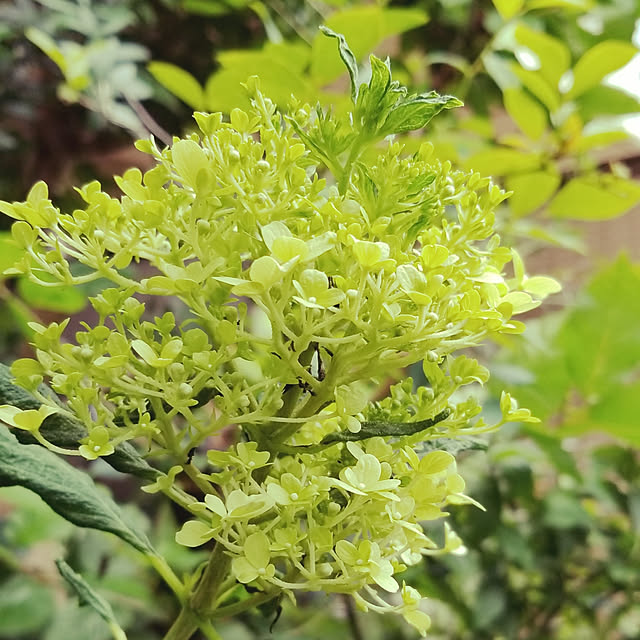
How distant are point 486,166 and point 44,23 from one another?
1.73 feet

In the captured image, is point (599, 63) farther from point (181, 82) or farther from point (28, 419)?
point (28, 419)

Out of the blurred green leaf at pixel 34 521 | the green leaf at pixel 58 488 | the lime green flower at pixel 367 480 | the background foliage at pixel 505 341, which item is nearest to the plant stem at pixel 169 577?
the green leaf at pixel 58 488

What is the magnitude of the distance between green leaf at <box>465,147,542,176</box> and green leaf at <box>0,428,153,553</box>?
1.49 feet

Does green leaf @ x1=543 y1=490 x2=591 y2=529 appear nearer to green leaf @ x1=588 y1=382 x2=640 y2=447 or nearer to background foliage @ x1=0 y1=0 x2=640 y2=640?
background foliage @ x1=0 y1=0 x2=640 y2=640

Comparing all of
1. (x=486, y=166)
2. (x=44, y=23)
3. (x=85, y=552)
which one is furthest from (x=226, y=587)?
(x=44, y=23)

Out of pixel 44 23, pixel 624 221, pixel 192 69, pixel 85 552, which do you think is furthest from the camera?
pixel 624 221

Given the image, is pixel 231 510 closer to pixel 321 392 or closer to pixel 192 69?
pixel 321 392

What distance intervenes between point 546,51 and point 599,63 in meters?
0.05

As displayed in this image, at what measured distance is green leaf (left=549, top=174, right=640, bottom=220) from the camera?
604mm

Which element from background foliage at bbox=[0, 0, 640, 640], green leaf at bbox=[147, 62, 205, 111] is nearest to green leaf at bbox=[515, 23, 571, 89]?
background foliage at bbox=[0, 0, 640, 640]

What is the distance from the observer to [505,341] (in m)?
0.62

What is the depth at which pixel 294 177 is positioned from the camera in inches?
8.6

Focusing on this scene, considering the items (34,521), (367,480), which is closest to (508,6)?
(367,480)

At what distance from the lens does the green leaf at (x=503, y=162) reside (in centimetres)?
60
